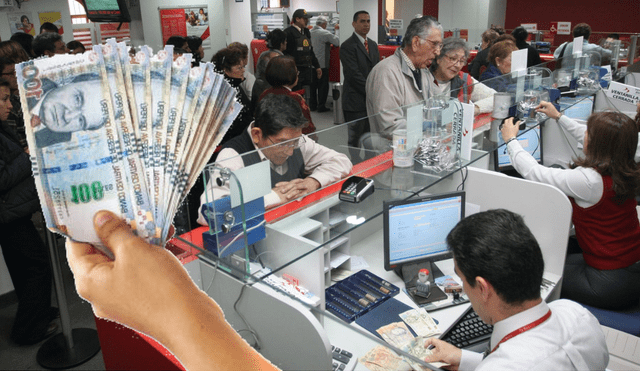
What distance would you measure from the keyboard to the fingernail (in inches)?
39.7

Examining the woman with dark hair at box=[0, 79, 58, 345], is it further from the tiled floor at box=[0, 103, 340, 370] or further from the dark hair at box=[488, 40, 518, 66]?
the dark hair at box=[488, 40, 518, 66]

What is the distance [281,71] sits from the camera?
370cm

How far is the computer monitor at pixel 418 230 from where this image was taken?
8.15 ft

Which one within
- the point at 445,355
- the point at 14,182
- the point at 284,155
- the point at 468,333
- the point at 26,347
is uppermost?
the point at 284,155

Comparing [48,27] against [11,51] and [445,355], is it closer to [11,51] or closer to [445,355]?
[11,51]

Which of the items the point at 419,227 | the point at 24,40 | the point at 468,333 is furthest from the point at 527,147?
the point at 24,40

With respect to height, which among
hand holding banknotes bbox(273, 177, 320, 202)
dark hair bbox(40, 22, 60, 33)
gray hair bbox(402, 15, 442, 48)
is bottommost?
hand holding banknotes bbox(273, 177, 320, 202)

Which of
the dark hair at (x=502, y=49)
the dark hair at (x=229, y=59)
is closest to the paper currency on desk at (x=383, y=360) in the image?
the dark hair at (x=229, y=59)

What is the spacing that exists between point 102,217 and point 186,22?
6.25 metres

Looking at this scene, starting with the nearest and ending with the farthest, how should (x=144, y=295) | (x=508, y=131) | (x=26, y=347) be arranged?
(x=144, y=295) → (x=508, y=131) → (x=26, y=347)

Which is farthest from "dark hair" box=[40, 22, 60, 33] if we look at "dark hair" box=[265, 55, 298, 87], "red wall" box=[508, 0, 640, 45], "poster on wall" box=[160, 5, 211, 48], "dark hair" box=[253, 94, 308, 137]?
"red wall" box=[508, 0, 640, 45]

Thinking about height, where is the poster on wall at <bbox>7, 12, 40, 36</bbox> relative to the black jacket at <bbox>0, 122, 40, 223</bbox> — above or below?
above

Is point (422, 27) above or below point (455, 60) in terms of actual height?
above

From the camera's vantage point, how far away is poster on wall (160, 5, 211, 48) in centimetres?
664
